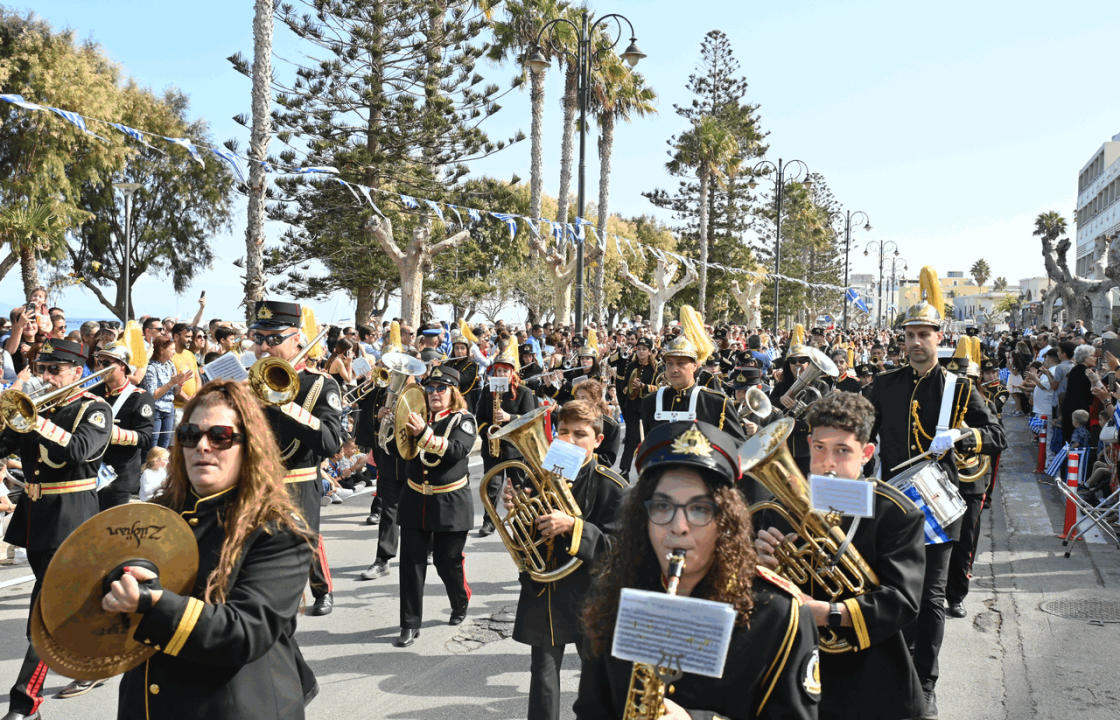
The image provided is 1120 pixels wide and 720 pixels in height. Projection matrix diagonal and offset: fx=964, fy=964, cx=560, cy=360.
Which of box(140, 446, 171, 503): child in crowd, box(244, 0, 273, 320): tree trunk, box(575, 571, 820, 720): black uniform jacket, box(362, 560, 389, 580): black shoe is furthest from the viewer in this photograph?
box(244, 0, 273, 320): tree trunk

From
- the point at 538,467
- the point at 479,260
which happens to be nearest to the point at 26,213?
the point at 479,260

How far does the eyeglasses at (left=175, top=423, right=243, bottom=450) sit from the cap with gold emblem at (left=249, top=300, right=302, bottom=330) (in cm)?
322

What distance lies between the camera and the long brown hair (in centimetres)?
270

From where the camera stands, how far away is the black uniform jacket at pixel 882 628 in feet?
10.4

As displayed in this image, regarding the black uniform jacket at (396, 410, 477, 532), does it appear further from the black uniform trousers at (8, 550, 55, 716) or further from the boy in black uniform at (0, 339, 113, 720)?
the black uniform trousers at (8, 550, 55, 716)

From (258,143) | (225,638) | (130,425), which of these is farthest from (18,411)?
(258,143)

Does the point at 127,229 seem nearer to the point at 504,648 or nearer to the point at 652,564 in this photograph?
the point at 504,648

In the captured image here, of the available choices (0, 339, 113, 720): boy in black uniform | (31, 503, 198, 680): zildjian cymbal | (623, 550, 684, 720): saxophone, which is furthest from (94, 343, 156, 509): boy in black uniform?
(623, 550, 684, 720): saxophone

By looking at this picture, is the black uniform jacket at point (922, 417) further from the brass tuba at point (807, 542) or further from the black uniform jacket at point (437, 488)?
the brass tuba at point (807, 542)

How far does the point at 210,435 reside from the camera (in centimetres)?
288

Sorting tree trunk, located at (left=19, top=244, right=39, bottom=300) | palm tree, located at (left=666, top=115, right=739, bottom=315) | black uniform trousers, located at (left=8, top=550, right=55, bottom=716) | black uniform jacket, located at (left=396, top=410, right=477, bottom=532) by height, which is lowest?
black uniform trousers, located at (left=8, top=550, right=55, bottom=716)

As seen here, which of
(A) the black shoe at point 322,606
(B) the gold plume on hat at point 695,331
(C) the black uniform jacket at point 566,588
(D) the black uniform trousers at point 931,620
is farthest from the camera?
(B) the gold plume on hat at point 695,331

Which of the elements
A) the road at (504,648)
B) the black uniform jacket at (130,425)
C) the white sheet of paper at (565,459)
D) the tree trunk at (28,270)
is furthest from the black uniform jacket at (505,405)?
the tree trunk at (28,270)

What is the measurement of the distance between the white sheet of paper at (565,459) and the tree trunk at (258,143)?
13.2 m
